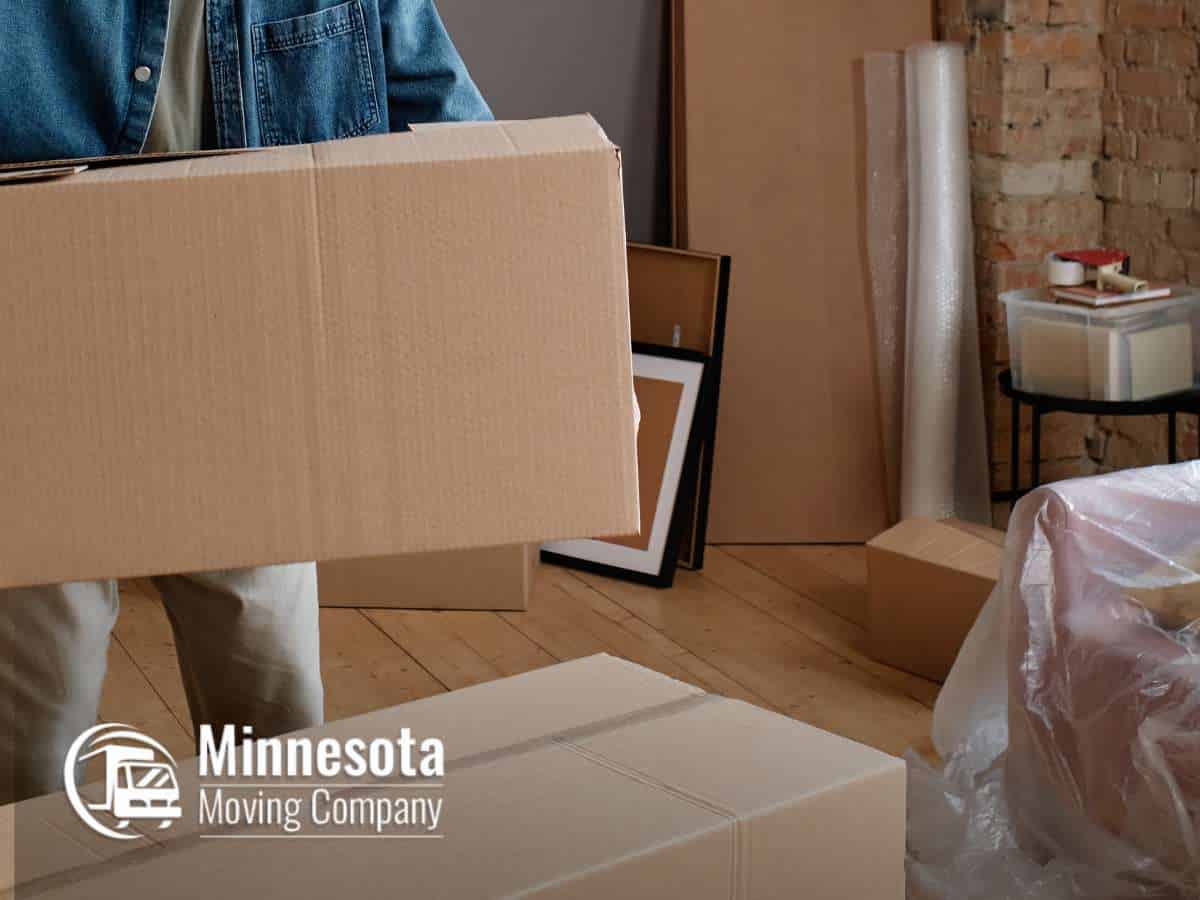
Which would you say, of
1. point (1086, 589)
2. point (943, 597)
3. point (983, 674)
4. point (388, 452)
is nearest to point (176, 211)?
point (388, 452)

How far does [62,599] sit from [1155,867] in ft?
4.44

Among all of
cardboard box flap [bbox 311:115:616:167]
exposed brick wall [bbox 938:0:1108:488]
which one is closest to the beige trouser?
cardboard box flap [bbox 311:115:616:167]

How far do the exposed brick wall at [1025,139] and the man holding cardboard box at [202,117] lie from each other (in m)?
2.25

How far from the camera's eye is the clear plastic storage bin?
3049 mm

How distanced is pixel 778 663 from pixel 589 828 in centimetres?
205

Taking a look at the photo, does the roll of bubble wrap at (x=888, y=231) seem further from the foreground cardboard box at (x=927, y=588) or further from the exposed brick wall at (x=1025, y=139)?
the foreground cardboard box at (x=927, y=588)

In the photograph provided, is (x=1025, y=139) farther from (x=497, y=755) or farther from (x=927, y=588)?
(x=497, y=755)

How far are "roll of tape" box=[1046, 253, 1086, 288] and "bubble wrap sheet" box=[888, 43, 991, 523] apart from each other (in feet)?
1.44

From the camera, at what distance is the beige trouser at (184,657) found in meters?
1.54

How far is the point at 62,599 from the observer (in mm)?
1527

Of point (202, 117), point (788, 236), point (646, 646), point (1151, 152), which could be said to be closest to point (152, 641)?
point (646, 646)

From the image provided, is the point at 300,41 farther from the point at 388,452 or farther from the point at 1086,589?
the point at 1086,589

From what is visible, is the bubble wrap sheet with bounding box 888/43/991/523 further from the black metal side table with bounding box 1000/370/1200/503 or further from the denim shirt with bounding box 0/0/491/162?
the denim shirt with bounding box 0/0/491/162

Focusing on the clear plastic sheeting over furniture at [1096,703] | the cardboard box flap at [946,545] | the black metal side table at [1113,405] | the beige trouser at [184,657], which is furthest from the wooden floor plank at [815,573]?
the beige trouser at [184,657]
